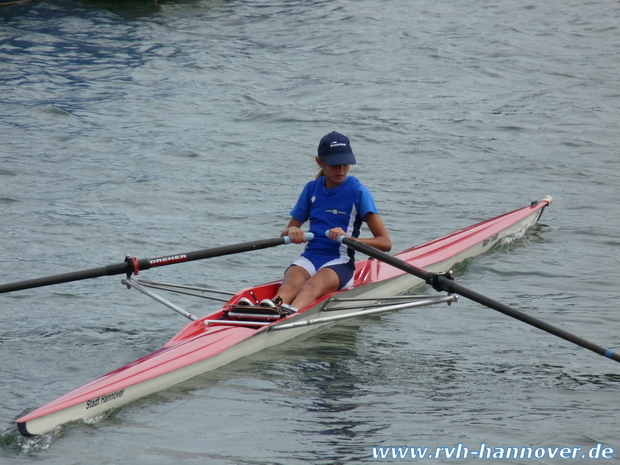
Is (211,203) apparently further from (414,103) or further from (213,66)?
(213,66)

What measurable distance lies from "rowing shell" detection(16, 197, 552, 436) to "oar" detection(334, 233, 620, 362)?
0.46 m

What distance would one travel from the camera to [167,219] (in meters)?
10.3

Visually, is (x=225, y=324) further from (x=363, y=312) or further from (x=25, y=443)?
(x=25, y=443)

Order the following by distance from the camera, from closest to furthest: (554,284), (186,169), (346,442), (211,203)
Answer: (346,442) < (554,284) < (211,203) < (186,169)

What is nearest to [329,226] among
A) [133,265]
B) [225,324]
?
[225,324]

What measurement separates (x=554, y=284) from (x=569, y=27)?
48.5 ft

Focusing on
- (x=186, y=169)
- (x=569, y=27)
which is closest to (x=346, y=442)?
(x=186, y=169)

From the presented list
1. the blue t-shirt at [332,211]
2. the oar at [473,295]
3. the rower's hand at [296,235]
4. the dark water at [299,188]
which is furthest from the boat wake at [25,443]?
the blue t-shirt at [332,211]

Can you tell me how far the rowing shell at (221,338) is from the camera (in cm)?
487

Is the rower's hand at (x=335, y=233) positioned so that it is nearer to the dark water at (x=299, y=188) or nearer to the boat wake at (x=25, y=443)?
the dark water at (x=299, y=188)

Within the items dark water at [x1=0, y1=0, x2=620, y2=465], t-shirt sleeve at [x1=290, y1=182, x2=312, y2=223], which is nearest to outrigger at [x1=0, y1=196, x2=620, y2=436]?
dark water at [x1=0, y1=0, x2=620, y2=465]

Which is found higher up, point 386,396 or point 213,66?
point 213,66

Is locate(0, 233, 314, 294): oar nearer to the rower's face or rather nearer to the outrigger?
the outrigger

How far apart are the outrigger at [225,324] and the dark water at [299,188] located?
0.11m
